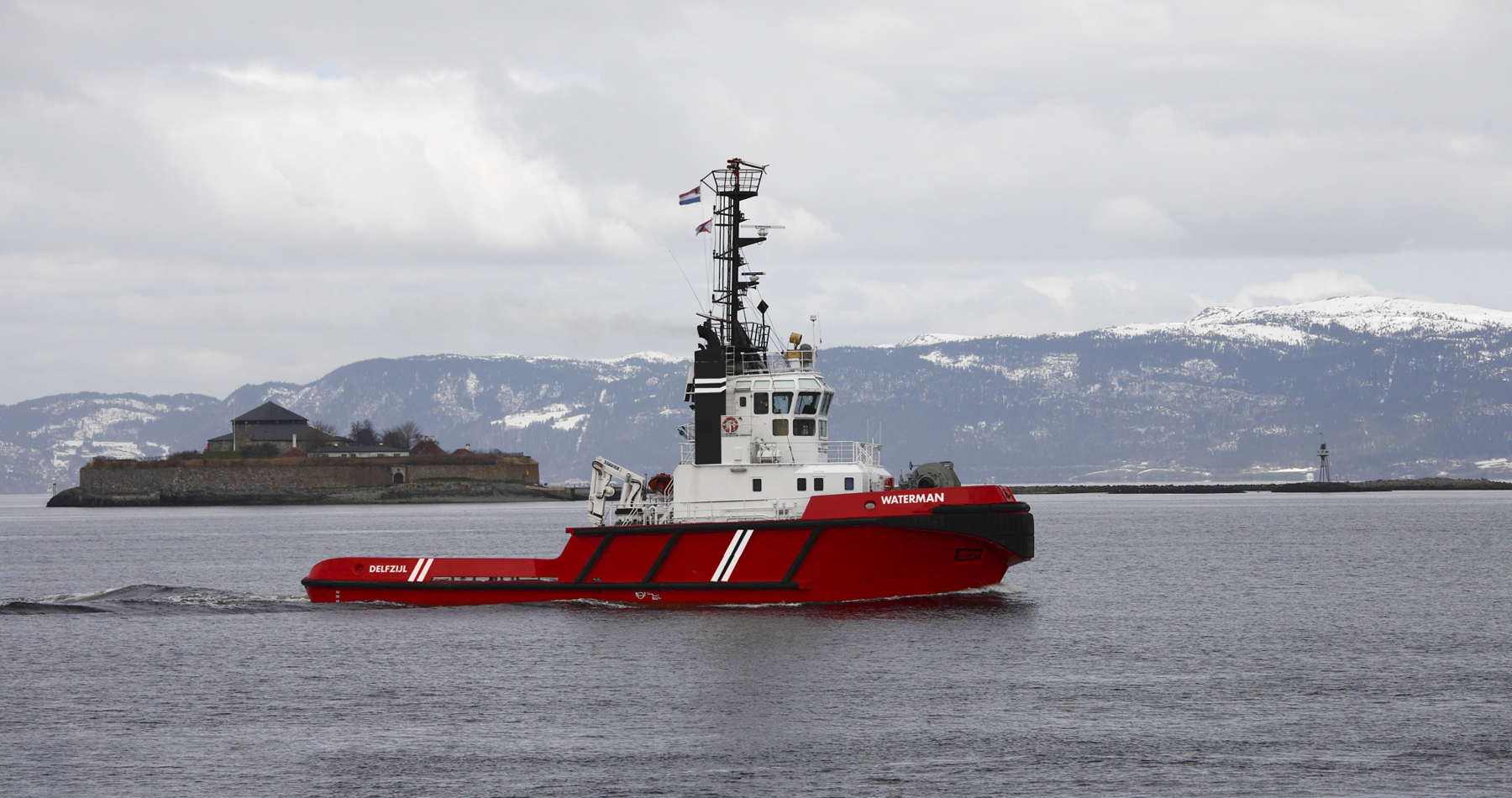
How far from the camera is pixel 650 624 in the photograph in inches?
989

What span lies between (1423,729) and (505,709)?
12049 mm

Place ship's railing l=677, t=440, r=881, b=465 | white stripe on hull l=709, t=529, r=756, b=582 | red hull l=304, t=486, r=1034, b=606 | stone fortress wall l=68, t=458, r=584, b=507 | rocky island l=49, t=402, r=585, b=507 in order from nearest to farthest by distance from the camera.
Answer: red hull l=304, t=486, r=1034, b=606 → white stripe on hull l=709, t=529, r=756, b=582 → ship's railing l=677, t=440, r=881, b=465 → stone fortress wall l=68, t=458, r=584, b=507 → rocky island l=49, t=402, r=585, b=507

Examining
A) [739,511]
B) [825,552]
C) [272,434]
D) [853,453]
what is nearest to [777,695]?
[825,552]

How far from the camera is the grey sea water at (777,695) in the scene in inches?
628

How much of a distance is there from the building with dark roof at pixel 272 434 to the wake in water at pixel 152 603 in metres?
106

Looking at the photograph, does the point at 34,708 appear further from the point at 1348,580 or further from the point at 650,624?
the point at 1348,580

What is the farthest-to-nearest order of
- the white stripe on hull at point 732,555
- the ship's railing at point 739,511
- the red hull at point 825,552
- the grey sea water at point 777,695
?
the ship's railing at point 739,511
the white stripe on hull at point 732,555
the red hull at point 825,552
the grey sea water at point 777,695

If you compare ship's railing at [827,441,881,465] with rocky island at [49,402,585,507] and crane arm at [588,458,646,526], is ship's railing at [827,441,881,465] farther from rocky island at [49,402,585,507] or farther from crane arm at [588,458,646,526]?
rocky island at [49,402,585,507]

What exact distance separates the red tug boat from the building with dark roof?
11674 cm

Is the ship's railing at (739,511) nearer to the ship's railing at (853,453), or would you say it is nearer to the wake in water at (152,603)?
the ship's railing at (853,453)

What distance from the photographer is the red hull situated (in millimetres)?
25438

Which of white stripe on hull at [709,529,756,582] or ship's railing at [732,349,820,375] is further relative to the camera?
ship's railing at [732,349,820,375]

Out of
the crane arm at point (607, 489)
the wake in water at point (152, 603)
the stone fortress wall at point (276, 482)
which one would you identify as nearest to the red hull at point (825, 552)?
the crane arm at point (607, 489)

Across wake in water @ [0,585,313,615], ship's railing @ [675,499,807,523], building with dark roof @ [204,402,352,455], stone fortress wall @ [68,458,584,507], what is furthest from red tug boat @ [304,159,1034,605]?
building with dark roof @ [204,402,352,455]
